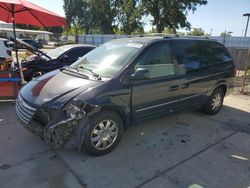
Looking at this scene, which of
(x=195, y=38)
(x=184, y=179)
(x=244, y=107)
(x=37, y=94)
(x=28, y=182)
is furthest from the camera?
(x=244, y=107)

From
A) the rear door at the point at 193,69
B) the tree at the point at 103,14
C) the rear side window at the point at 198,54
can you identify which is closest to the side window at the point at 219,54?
the rear side window at the point at 198,54

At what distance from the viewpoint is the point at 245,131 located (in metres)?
4.42

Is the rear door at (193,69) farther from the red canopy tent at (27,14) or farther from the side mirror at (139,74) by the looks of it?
the red canopy tent at (27,14)

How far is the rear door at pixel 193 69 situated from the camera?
4039mm

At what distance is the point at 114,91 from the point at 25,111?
1.30m

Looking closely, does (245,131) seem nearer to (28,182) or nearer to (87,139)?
(87,139)

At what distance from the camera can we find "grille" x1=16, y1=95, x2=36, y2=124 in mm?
2964

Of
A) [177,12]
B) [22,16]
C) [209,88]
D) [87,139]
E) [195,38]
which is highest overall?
[177,12]

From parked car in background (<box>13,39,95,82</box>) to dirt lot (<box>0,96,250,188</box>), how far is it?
9.91 ft

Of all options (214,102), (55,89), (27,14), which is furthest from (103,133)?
(27,14)

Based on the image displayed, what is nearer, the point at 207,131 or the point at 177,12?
the point at 207,131

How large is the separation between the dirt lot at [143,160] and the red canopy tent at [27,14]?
242 cm

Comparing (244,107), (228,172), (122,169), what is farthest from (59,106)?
(244,107)

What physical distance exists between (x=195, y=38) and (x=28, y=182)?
4.03 metres
